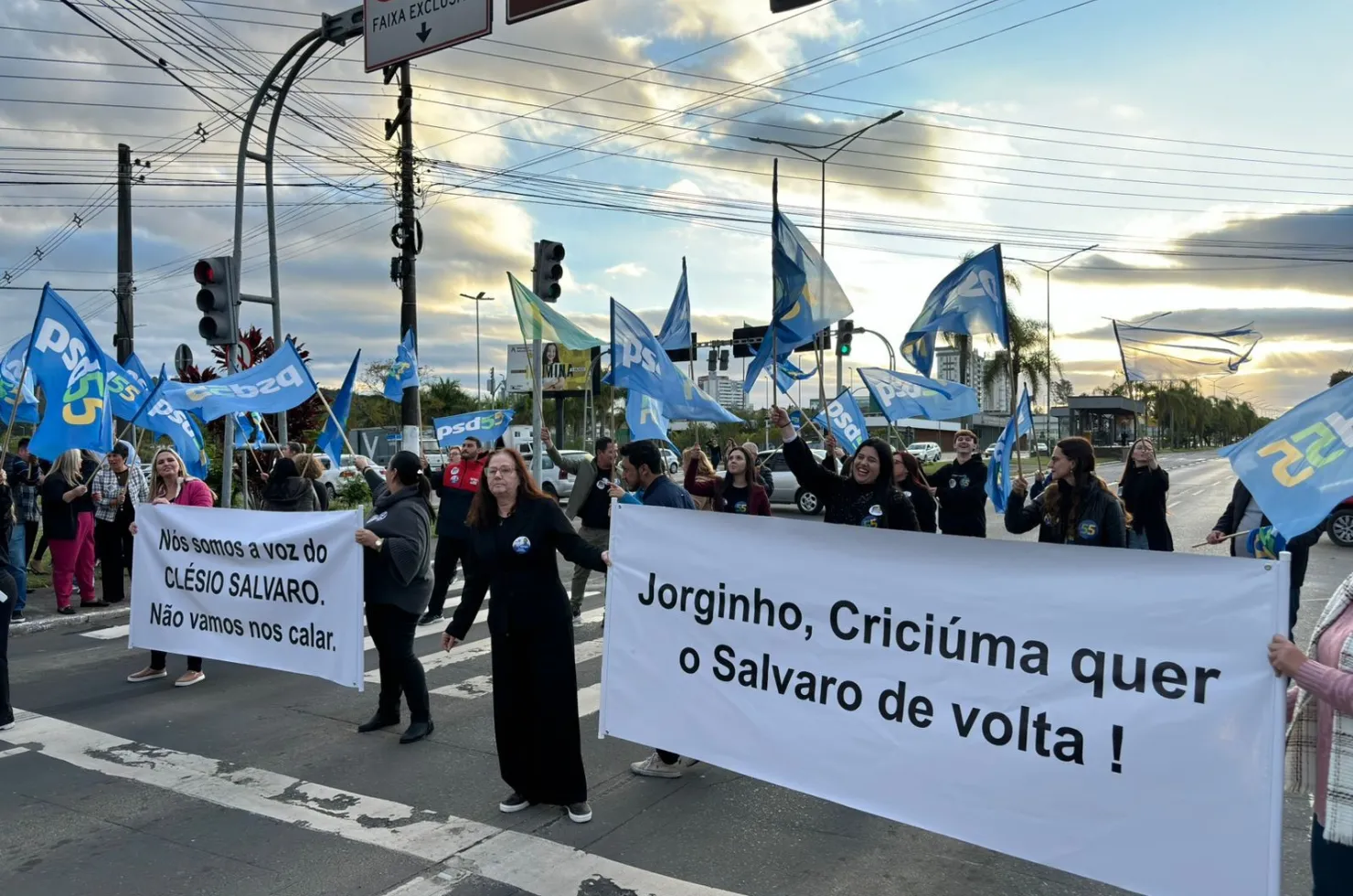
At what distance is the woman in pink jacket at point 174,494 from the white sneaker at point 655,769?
3934 mm

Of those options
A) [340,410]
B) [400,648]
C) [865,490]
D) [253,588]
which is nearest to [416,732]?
[400,648]

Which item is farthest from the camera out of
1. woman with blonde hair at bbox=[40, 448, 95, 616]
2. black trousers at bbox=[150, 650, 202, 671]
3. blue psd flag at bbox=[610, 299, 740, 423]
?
woman with blonde hair at bbox=[40, 448, 95, 616]

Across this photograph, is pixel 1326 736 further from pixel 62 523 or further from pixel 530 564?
pixel 62 523

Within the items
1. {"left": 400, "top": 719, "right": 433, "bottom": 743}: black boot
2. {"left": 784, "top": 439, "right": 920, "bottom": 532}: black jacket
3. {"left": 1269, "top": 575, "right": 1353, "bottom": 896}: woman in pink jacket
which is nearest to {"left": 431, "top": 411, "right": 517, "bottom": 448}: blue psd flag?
{"left": 400, "top": 719, "right": 433, "bottom": 743}: black boot

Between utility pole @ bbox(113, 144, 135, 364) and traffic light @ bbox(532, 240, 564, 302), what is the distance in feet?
37.6

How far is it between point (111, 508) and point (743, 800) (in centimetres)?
850

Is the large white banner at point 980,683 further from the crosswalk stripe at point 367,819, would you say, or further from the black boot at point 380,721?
the black boot at point 380,721

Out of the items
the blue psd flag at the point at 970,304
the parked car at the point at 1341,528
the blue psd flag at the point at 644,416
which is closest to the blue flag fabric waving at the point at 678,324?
the blue psd flag at the point at 644,416

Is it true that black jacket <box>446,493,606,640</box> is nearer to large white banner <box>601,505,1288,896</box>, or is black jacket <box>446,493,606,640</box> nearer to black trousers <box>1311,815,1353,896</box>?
large white banner <box>601,505,1288,896</box>

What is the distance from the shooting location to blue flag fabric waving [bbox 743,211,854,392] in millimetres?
7473

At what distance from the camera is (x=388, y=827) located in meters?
4.51

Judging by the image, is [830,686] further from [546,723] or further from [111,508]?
[111,508]

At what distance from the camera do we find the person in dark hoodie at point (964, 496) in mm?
8281

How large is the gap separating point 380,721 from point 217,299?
6.80 meters
